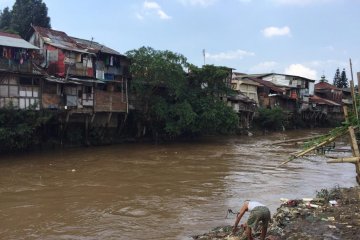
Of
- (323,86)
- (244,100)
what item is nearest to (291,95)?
(244,100)

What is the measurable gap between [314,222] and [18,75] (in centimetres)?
1895

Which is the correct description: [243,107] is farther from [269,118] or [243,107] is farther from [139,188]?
[139,188]

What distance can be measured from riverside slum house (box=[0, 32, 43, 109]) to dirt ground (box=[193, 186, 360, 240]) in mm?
16877

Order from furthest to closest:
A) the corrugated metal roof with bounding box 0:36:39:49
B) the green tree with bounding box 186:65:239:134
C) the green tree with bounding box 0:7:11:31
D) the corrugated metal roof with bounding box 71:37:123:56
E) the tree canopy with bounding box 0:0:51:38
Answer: the green tree with bounding box 0:7:11:31 < the tree canopy with bounding box 0:0:51:38 < the green tree with bounding box 186:65:239:134 < the corrugated metal roof with bounding box 71:37:123:56 < the corrugated metal roof with bounding box 0:36:39:49

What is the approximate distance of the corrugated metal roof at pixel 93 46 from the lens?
27.9 m

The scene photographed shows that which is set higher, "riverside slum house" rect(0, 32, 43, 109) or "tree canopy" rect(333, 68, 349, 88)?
"tree canopy" rect(333, 68, 349, 88)

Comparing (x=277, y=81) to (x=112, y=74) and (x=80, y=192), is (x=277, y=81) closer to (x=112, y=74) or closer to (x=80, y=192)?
(x=112, y=74)

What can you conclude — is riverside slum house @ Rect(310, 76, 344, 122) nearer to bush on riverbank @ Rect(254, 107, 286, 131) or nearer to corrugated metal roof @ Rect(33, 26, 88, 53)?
bush on riverbank @ Rect(254, 107, 286, 131)

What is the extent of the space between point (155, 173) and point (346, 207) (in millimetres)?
10956

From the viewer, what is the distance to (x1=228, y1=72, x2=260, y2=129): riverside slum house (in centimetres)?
4150

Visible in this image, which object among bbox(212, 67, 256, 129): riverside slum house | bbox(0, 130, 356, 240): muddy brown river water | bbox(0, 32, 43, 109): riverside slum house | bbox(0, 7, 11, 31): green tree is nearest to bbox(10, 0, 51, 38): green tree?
bbox(0, 7, 11, 31): green tree

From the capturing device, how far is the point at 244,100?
4225 cm

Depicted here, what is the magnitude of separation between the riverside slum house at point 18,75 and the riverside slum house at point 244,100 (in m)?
19.6

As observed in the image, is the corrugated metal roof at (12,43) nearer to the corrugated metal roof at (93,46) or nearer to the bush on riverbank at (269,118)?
the corrugated metal roof at (93,46)
